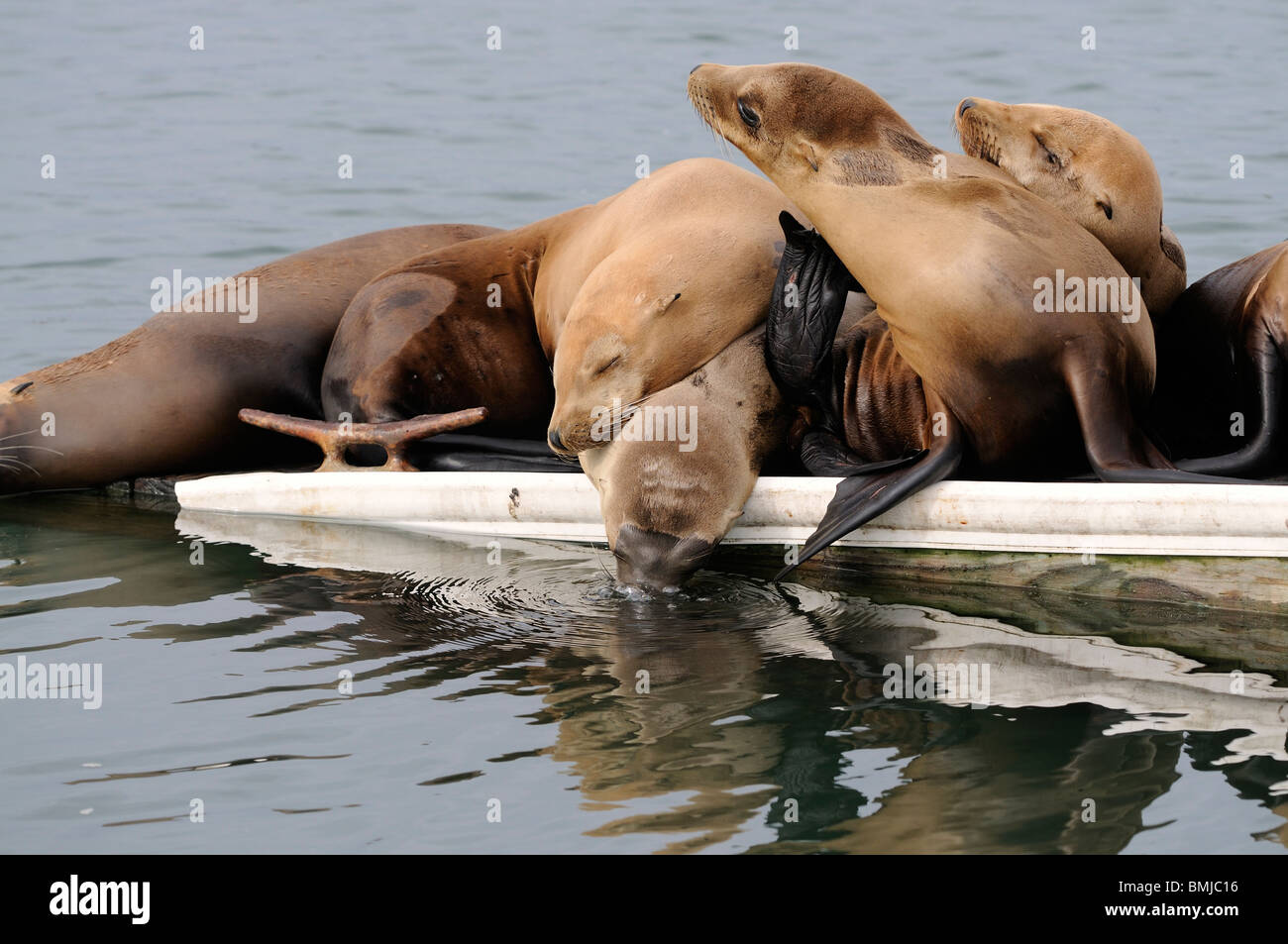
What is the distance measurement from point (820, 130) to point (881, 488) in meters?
1.08

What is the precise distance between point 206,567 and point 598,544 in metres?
1.29

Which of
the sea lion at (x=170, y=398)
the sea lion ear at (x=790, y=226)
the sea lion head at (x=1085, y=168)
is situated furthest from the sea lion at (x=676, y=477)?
the sea lion at (x=170, y=398)

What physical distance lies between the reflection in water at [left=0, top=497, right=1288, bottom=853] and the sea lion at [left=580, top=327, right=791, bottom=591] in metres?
0.14

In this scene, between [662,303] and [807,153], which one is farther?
[662,303]

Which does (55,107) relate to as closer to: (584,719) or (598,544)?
(598,544)

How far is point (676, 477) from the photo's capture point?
4.87 meters

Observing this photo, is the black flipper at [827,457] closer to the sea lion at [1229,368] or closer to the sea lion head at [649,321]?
the sea lion head at [649,321]

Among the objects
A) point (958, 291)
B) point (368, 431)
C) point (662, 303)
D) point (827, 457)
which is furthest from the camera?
point (368, 431)

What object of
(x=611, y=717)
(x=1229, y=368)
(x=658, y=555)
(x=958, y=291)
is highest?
(x=958, y=291)

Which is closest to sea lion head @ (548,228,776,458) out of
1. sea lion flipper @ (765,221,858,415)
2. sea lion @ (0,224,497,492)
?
sea lion flipper @ (765,221,858,415)

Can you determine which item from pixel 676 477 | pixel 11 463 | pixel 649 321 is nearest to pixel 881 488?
pixel 676 477

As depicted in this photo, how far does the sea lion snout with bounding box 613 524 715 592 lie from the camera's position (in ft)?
15.9

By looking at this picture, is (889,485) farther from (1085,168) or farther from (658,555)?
(1085,168)

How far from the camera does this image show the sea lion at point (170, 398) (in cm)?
628
